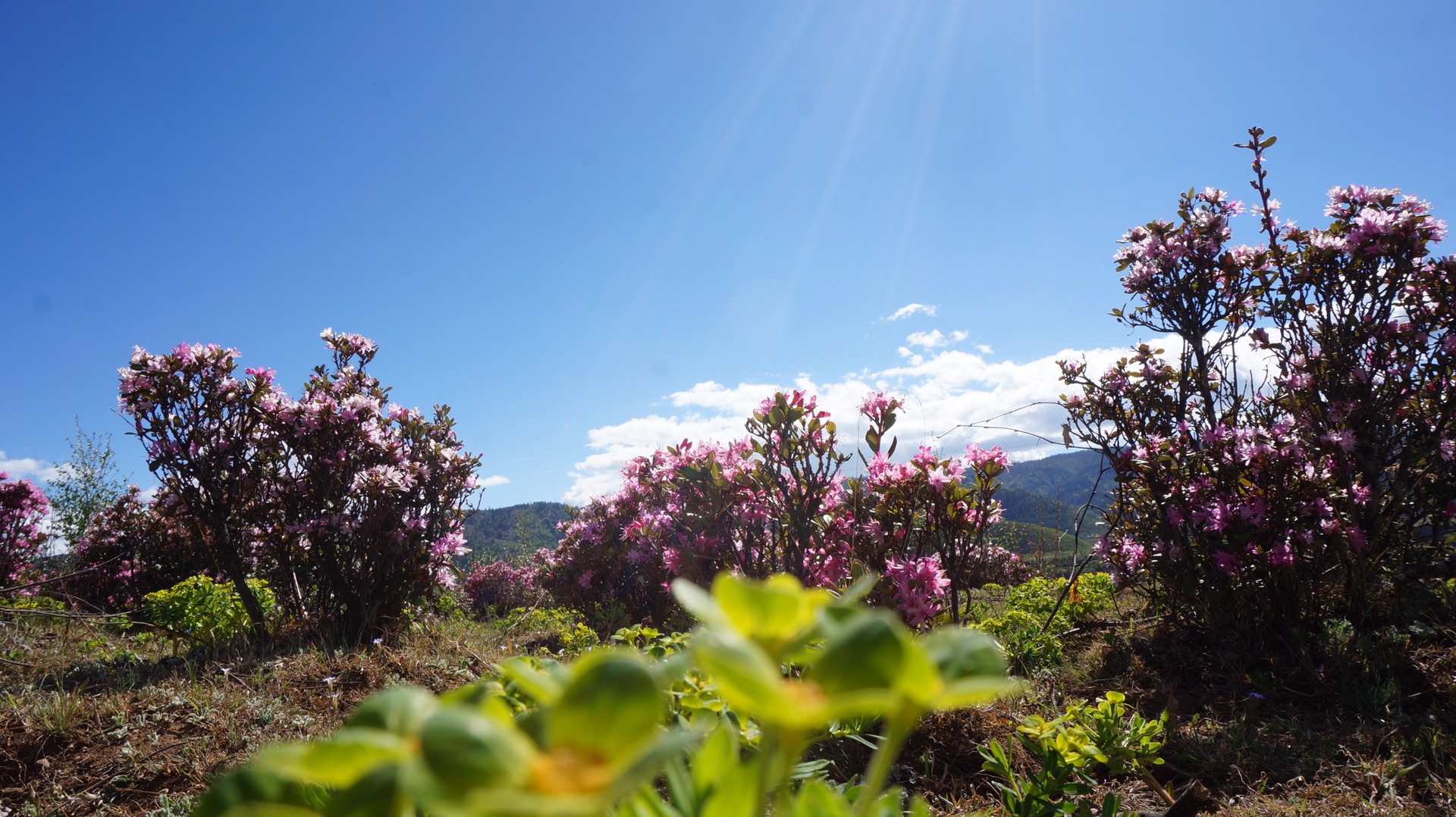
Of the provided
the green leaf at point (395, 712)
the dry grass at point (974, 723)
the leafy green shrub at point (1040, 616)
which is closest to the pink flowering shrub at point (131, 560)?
the dry grass at point (974, 723)

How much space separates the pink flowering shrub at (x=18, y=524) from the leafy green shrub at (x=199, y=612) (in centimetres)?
468

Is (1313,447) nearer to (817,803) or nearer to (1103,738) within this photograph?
(1103,738)

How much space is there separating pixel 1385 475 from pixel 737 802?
469cm

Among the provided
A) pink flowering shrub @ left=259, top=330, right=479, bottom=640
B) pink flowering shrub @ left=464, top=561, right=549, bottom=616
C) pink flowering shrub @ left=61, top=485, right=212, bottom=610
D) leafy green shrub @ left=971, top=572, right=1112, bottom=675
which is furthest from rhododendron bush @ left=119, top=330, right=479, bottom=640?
pink flowering shrub @ left=464, top=561, right=549, bottom=616

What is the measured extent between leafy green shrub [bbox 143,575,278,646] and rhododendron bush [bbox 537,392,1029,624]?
275cm

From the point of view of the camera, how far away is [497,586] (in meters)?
11.2

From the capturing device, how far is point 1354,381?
11.2 ft

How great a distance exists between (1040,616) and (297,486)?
5.43 m

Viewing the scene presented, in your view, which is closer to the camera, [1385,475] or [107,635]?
[1385,475]

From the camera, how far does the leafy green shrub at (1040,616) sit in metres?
3.28

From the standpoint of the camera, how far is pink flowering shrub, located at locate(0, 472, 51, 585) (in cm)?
743

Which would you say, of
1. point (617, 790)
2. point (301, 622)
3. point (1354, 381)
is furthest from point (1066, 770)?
point (301, 622)

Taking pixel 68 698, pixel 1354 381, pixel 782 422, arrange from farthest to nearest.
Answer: pixel 782 422 → pixel 1354 381 → pixel 68 698

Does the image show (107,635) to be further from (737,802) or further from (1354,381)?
(1354,381)
